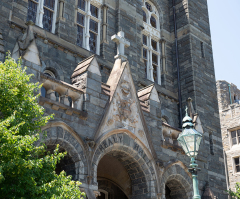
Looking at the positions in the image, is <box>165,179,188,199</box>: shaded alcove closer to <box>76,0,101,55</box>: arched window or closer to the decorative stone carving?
the decorative stone carving

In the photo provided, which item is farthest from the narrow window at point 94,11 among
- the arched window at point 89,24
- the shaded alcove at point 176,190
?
the shaded alcove at point 176,190

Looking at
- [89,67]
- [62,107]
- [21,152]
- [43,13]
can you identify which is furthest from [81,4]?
[21,152]

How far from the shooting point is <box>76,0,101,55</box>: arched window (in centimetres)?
1727

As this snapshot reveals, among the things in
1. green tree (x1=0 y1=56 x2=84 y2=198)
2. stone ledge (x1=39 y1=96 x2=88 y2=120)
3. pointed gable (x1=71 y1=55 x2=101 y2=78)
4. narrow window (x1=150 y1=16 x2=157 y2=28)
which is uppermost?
narrow window (x1=150 y1=16 x2=157 y2=28)

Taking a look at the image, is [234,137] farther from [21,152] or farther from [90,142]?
[21,152]

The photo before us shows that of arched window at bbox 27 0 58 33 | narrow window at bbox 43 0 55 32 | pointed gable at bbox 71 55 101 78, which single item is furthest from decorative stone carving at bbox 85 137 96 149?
narrow window at bbox 43 0 55 32

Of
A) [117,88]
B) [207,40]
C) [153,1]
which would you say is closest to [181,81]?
[207,40]

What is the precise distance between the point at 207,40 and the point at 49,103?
1415 cm

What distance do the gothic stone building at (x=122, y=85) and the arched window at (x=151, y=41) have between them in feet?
0.19

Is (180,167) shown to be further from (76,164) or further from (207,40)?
(207,40)

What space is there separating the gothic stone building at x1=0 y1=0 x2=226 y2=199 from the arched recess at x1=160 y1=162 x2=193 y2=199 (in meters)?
0.04

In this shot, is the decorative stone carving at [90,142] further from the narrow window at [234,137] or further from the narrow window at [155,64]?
the narrow window at [234,137]

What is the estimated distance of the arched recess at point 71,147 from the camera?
10859mm

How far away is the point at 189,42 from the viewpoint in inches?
842
